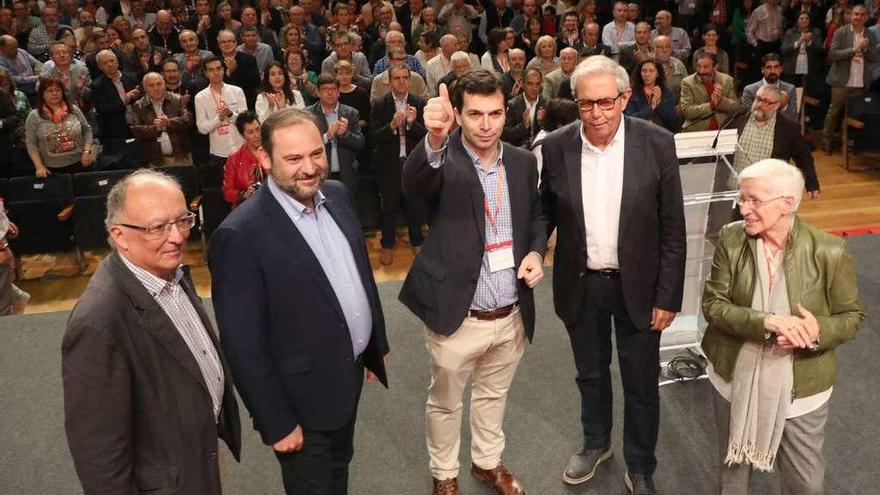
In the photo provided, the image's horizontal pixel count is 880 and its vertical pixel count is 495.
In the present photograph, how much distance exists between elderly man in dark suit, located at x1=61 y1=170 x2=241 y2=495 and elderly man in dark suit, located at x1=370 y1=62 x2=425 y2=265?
3860 millimetres

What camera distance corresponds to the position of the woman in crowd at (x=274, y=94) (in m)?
6.03

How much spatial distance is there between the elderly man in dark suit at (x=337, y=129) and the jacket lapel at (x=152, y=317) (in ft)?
12.4

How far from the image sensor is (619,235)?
2.67 meters

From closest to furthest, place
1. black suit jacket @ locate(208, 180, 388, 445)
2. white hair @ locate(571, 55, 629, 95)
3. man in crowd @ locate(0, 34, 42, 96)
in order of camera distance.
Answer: black suit jacket @ locate(208, 180, 388, 445) < white hair @ locate(571, 55, 629, 95) < man in crowd @ locate(0, 34, 42, 96)

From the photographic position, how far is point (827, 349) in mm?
2344

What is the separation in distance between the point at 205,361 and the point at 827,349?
5.78ft

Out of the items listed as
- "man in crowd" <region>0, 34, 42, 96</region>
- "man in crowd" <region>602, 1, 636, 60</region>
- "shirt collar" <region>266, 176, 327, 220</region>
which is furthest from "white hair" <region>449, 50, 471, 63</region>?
"shirt collar" <region>266, 176, 327, 220</region>

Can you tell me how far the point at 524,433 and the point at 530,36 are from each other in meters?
6.35

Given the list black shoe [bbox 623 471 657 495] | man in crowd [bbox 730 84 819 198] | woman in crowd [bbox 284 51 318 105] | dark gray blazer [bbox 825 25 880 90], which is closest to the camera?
black shoe [bbox 623 471 657 495]

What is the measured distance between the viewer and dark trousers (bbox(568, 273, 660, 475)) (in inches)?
110

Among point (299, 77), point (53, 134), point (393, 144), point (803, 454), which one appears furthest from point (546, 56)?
point (803, 454)

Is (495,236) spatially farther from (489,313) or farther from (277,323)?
(277,323)

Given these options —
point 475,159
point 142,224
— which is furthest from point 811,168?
point 142,224

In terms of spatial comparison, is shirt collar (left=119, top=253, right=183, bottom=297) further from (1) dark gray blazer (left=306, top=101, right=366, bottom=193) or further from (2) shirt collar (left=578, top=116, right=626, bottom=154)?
(1) dark gray blazer (left=306, top=101, right=366, bottom=193)
